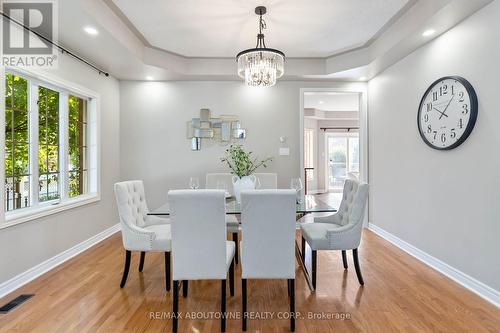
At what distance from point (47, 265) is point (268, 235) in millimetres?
2550

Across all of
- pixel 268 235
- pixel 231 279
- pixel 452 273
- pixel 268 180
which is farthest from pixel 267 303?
pixel 452 273

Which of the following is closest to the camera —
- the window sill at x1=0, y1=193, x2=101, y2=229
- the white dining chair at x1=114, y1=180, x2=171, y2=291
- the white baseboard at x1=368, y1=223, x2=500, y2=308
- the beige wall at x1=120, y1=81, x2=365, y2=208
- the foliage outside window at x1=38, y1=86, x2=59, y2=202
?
the white baseboard at x1=368, y1=223, x2=500, y2=308

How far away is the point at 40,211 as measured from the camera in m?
2.86

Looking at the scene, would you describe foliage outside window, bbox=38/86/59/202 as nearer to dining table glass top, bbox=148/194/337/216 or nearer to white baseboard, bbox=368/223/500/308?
dining table glass top, bbox=148/194/337/216

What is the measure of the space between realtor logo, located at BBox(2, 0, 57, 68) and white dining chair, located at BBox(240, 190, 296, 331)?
2.40m

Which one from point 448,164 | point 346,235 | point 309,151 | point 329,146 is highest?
point 329,146

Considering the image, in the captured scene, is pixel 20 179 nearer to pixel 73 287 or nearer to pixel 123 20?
pixel 73 287

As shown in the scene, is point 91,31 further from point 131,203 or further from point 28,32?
point 131,203

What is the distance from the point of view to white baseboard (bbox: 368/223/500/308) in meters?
2.30

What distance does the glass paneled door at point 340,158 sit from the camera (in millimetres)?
9625

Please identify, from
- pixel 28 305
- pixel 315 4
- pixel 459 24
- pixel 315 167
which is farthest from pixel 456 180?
pixel 315 167

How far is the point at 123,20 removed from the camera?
10.2ft

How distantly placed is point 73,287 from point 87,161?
194cm

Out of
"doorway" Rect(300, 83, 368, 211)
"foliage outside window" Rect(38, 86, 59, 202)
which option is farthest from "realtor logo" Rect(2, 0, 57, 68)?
"doorway" Rect(300, 83, 368, 211)
